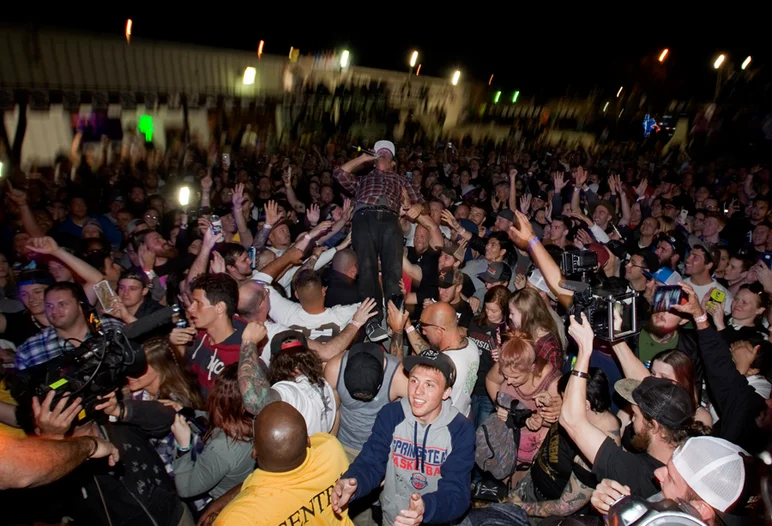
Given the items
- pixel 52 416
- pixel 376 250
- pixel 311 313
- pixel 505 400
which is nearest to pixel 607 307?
pixel 505 400

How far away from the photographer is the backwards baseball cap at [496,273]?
16.6ft

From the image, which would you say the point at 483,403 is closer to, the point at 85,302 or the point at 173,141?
the point at 85,302

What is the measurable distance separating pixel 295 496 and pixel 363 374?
85 cm

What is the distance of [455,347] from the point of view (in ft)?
11.0

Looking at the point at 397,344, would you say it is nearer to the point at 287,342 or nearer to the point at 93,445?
the point at 287,342

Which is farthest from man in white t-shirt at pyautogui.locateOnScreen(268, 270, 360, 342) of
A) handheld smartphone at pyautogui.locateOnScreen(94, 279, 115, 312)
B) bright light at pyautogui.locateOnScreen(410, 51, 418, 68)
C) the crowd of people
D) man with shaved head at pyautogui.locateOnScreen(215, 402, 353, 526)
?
bright light at pyautogui.locateOnScreen(410, 51, 418, 68)

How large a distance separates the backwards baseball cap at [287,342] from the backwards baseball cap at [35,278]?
2525 mm

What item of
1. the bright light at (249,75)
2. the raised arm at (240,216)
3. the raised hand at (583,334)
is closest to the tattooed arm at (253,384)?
the raised hand at (583,334)

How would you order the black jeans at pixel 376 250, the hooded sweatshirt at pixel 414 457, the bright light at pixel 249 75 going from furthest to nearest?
the bright light at pixel 249 75 → the black jeans at pixel 376 250 → the hooded sweatshirt at pixel 414 457

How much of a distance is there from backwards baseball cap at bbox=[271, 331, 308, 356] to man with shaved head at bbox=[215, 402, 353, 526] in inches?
34.6

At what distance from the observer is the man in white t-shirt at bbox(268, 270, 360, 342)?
400cm

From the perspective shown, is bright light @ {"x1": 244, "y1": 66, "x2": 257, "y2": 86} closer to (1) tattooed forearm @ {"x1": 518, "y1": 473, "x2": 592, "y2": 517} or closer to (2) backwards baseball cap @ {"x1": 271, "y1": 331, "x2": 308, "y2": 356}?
(2) backwards baseball cap @ {"x1": 271, "y1": 331, "x2": 308, "y2": 356}

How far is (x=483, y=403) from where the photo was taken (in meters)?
3.98

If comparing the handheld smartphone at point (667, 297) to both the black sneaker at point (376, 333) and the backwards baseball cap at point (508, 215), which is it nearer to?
the black sneaker at point (376, 333)
